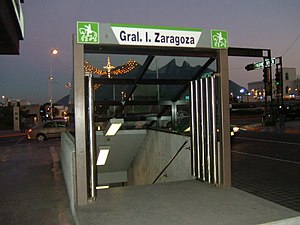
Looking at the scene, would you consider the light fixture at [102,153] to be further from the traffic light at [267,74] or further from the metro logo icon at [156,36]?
the traffic light at [267,74]

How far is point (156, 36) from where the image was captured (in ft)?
17.9

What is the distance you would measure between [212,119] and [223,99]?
465mm

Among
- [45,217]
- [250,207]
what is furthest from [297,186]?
[45,217]

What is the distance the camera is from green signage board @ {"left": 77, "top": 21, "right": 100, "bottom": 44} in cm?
502

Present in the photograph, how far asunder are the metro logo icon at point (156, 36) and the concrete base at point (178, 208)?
2775mm

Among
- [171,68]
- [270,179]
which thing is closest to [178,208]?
[270,179]

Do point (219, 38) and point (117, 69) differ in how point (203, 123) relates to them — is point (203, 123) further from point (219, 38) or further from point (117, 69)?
point (117, 69)

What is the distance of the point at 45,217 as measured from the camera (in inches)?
228

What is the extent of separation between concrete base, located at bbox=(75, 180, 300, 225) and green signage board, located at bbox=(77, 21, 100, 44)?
2791mm

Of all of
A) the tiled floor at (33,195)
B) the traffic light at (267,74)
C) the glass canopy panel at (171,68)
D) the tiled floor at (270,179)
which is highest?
the traffic light at (267,74)

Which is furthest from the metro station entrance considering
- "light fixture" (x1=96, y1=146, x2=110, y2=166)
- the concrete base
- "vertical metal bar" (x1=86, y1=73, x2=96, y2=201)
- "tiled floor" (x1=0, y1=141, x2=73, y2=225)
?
"tiled floor" (x1=0, y1=141, x2=73, y2=225)

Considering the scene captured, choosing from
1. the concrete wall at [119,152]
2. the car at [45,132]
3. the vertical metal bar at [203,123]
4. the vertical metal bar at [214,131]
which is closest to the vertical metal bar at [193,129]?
the vertical metal bar at [203,123]

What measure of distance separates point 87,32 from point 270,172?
6.06 meters

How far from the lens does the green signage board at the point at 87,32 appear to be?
16.5 ft
